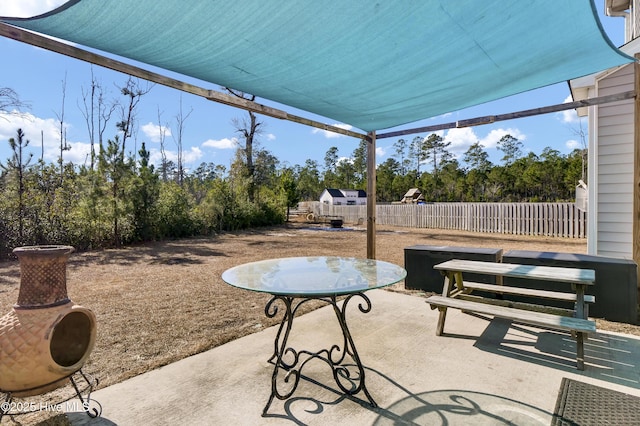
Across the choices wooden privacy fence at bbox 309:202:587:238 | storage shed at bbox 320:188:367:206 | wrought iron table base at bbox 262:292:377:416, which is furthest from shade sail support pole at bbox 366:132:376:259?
Result: storage shed at bbox 320:188:367:206

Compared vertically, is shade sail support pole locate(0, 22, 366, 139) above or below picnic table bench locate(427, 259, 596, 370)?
above

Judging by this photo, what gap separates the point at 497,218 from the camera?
12367 mm

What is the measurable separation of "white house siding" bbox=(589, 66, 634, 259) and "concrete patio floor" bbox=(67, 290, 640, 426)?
1.98m

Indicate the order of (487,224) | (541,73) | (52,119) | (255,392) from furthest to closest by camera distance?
(487,224), (52,119), (541,73), (255,392)

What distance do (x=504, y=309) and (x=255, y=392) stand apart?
71.9 inches

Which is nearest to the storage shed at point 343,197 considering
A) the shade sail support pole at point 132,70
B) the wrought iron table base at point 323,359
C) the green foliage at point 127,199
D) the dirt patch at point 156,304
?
the green foliage at point 127,199

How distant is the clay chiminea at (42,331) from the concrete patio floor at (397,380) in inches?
12.6

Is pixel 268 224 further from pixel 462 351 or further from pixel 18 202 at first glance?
pixel 462 351

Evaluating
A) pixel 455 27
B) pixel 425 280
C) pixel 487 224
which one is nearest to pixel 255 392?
pixel 455 27

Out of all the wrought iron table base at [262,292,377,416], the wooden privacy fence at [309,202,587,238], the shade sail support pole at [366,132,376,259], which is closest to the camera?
the wrought iron table base at [262,292,377,416]

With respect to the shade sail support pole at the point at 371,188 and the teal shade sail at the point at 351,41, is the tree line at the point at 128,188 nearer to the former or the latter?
the teal shade sail at the point at 351,41

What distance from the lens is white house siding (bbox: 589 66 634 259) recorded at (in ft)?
12.4

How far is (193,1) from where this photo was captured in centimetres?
156

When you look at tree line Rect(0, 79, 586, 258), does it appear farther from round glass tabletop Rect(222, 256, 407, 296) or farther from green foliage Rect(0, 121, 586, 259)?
round glass tabletop Rect(222, 256, 407, 296)
